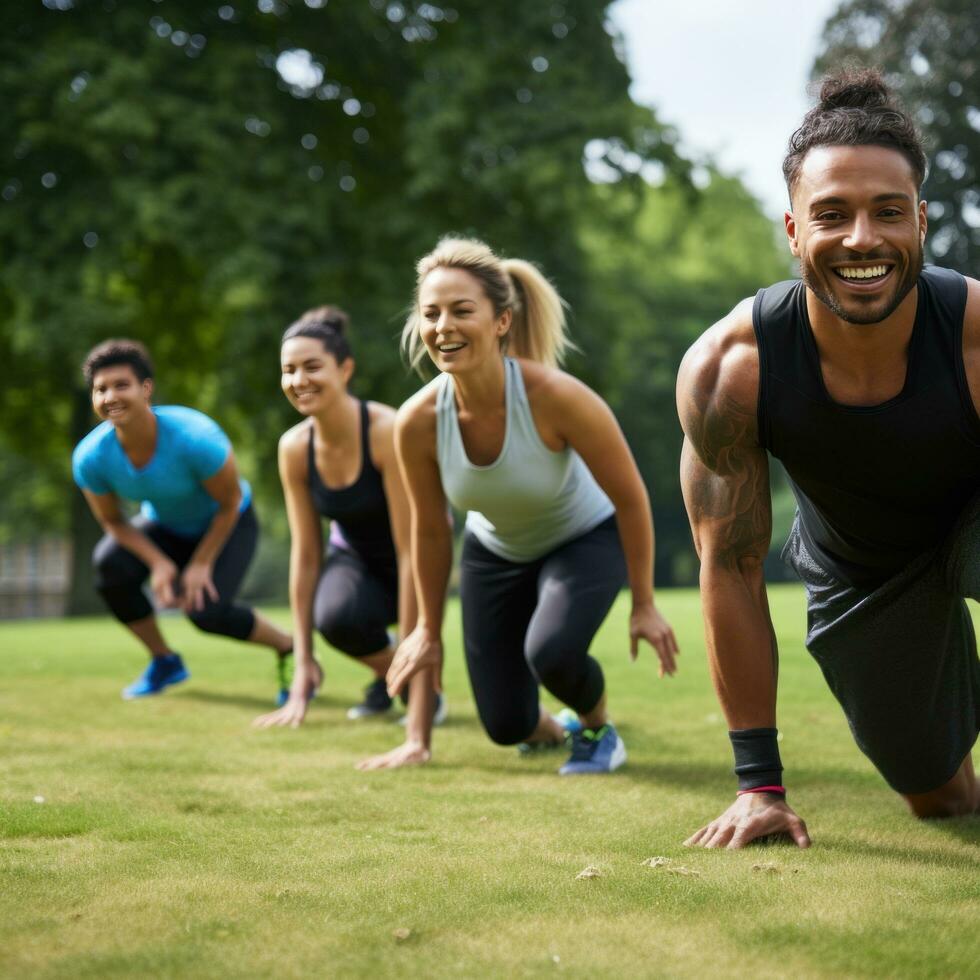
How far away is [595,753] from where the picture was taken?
5.78 metres

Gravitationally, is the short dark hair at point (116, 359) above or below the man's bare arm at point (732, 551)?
above

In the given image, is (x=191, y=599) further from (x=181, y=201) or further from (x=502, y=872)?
(x=181, y=201)

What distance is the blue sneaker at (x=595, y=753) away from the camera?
571 centimetres

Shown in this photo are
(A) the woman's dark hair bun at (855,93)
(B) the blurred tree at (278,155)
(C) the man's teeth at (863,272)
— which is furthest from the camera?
(B) the blurred tree at (278,155)

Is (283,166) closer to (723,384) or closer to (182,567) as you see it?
(182,567)

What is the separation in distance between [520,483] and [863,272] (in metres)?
2.21

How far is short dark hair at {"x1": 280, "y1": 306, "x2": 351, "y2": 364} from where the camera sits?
7094mm

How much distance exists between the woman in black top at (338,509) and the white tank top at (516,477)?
3.44 ft

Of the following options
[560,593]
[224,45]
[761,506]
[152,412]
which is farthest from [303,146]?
[761,506]

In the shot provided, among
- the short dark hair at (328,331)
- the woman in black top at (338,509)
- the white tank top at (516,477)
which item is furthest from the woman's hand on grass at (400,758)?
the short dark hair at (328,331)

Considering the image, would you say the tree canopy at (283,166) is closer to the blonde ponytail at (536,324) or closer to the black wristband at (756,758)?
the blonde ponytail at (536,324)

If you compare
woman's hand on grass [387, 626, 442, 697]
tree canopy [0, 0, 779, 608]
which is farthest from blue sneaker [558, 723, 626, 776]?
tree canopy [0, 0, 779, 608]

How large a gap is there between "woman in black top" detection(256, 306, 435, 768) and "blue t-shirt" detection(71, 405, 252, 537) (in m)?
0.89

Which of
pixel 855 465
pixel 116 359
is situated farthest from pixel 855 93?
pixel 116 359
